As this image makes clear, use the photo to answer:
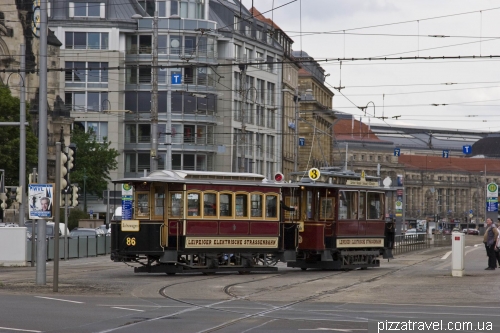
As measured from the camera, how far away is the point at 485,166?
19612 cm

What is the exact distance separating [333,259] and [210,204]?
5.77 metres

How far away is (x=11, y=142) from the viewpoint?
220ft

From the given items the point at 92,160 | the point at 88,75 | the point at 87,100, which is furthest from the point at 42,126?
the point at 87,100

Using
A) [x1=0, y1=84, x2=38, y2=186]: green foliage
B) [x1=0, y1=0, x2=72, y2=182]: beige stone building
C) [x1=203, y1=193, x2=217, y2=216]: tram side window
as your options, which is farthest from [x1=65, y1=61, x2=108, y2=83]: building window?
[x1=203, y1=193, x2=217, y2=216]: tram side window

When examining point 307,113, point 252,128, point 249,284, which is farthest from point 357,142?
point 249,284

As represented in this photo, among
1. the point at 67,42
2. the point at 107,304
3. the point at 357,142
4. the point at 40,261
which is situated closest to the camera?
the point at 107,304

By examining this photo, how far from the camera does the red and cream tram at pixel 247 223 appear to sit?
30.8 metres

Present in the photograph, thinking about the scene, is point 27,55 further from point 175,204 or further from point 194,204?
point 175,204

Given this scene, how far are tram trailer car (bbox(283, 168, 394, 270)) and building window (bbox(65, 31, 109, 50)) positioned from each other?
54239 millimetres

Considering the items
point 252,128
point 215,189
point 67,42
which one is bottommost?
point 215,189

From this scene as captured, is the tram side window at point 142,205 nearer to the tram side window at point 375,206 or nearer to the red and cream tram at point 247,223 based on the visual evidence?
the red and cream tram at point 247,223

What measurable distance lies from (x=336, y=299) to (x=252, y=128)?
71.5m

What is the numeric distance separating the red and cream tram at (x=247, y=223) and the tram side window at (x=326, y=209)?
3 cm

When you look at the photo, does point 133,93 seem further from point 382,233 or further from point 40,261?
point 40,261
